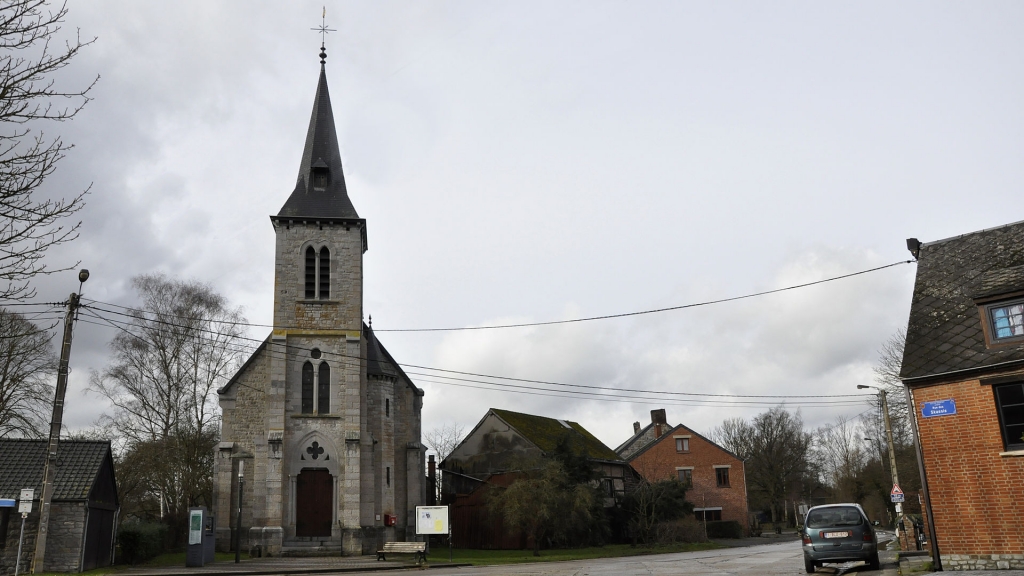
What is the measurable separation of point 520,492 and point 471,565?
9.82 metres

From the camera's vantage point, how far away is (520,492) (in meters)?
37.3

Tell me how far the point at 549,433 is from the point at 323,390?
22.2 meters

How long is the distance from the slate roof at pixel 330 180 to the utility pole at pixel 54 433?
626 inches

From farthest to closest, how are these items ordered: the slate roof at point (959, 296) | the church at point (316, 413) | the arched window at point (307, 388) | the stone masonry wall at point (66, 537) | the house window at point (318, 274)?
the house window at point (318, 274), the arched window at point (307, 388), the church at point (316, 413), the stone masonry wall at point (66, 537), the slate roof at point (959, 296)

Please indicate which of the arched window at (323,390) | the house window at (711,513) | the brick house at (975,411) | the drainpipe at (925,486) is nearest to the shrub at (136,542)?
the arched window at (323,390)

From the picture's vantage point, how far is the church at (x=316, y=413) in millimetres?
33594

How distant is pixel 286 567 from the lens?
26.1m

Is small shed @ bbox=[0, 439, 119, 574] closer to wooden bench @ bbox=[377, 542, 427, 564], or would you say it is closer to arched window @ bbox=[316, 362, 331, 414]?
wooden bench @ bbox=[377, 542, 427, 564]

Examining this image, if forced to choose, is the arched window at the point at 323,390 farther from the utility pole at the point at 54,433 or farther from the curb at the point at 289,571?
the utility pole at the point at 54,433

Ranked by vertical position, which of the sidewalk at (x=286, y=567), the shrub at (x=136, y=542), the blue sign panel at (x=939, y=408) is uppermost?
the blue sign panel at (x=939, y=408)

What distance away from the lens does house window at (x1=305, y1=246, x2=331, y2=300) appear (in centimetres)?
3688

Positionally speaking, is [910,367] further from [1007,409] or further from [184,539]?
[184,539]

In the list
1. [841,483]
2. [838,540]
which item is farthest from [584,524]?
[841,483]

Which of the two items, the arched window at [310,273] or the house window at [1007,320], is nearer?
the house window at [1007,320]
